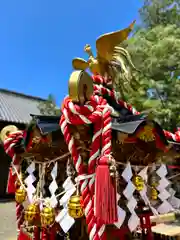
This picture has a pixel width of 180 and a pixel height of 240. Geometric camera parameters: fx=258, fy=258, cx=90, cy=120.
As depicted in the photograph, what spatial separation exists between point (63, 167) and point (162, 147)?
1007 mm

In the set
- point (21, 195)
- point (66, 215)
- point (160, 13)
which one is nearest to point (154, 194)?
point (66, 215)

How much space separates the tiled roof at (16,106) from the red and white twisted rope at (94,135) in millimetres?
9202

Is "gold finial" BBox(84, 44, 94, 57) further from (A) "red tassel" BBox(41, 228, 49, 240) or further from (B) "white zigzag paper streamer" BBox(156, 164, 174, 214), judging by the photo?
(A) "red tassel" BBox(41, 228, 49, 240)

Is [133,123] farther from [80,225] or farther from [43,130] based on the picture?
→ [80,225]

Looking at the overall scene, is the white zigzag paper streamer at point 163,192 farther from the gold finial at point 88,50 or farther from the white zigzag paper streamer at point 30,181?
the gold finial at point 88,50

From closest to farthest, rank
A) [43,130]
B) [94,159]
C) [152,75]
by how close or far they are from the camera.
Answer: [94,159], [43,130], [152,75]

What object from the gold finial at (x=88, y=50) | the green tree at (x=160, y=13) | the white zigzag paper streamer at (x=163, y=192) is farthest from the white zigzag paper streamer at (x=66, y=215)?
the green tree at (x=160, y=13)

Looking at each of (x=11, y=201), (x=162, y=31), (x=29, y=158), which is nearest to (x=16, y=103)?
(x=11, y=201)

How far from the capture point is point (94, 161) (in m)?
1.95

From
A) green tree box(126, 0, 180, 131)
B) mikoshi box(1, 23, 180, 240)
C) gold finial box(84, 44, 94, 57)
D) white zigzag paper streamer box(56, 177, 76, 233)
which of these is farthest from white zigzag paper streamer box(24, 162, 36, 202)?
green tree box(126, 0, 180, 131)

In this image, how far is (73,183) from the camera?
7.22 ft

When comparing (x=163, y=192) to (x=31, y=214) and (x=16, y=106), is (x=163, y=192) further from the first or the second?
(x=16, y=106)

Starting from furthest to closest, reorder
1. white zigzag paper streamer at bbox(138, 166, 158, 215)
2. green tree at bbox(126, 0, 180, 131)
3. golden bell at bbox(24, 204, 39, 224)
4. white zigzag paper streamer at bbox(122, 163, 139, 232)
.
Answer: green tree at bbox(126, 0, 180, 131) < white zigzag paper streamer at bbox(138, 166, 158, 215) < golden bell at bbox(24, 204, 39, 224) < white zigzag paper streamer at bbox(122, 163, 139, 232)

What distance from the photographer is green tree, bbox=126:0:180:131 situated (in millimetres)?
5719
